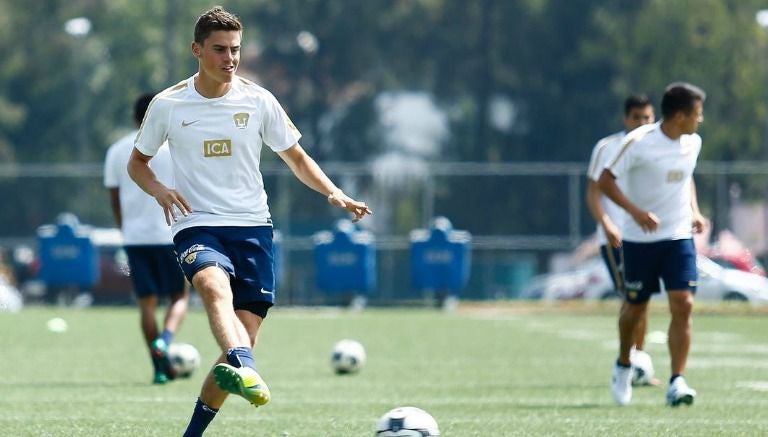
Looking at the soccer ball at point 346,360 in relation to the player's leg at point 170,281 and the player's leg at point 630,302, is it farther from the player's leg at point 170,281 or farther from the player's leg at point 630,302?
the player's leg at point 630,302

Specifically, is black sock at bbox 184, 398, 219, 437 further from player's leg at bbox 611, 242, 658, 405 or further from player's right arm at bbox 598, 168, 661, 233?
player's leg at bbox 611, 242, 658, 405

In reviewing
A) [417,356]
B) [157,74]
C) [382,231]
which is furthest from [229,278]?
[157,74]

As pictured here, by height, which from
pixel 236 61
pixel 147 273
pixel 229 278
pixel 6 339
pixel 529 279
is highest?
pixel 236 61

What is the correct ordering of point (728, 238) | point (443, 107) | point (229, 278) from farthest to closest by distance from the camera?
point (443, 107) → point (728, 238) → point (229, 278)

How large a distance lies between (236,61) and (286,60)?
150ft

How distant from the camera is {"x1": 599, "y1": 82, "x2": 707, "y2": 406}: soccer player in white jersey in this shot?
10.8m

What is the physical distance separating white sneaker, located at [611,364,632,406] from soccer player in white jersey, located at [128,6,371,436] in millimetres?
3644

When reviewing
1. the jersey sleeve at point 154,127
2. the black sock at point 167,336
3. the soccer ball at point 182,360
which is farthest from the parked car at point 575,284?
the jersey sleeve at point 154,127

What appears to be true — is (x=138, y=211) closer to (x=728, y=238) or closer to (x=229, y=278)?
(x=229, y=278)

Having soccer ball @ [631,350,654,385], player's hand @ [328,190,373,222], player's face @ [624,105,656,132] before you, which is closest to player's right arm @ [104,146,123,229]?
player's face @ [624,105,656,132]

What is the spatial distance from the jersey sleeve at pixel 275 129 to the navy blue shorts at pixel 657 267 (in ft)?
12.2

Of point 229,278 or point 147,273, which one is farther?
point 147,273

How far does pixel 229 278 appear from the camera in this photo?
7645 mm

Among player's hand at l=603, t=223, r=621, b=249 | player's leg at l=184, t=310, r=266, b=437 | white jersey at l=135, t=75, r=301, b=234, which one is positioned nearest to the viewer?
player's leg at l=184, t=310, r=266, b=437
